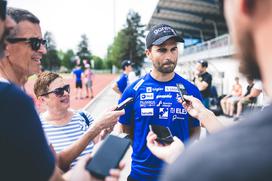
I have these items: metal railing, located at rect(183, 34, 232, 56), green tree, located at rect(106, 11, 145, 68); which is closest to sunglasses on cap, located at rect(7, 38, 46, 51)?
metal railing, located at rect(183, 34, 232, 56)

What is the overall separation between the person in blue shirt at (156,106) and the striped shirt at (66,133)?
0.49 meters

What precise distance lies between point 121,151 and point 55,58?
118 metres

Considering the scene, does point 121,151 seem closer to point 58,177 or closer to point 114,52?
point 58,177

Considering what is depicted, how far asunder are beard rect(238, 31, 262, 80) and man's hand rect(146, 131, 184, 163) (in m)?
0.61

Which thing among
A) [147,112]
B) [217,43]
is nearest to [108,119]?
[147,112]

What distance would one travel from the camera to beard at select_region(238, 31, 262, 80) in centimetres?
96

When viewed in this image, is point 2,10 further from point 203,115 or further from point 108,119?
point 203,115

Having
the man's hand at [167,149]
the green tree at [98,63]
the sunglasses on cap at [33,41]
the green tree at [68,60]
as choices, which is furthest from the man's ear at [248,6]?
the green tree at [98,63]

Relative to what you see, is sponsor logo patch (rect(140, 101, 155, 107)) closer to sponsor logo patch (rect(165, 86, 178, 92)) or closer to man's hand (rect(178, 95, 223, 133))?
sponsor logo patch (rect(165, 86, 178, 92))

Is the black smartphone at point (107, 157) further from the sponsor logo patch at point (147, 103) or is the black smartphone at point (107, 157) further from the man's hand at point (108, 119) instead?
the sponsor logo patch at point (147, 103)

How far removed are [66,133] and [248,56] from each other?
2.36 metres

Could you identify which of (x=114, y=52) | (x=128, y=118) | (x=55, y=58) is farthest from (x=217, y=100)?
(x=55, y=58)

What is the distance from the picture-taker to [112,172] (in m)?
1.36

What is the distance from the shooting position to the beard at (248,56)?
955 millimetres
